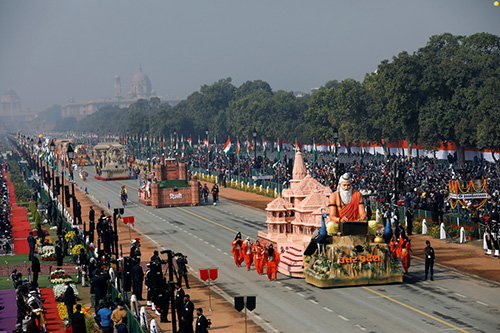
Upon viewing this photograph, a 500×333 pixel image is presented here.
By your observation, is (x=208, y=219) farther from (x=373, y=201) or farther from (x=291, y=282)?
(x=291, y=282)

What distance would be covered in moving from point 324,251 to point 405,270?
499cm

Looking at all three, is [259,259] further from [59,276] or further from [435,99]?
[435,99]

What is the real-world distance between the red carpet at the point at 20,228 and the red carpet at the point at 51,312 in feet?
42.7

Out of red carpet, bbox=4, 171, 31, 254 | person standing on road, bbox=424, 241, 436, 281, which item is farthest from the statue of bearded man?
red carpet, bbox=4, 171, 31, 254

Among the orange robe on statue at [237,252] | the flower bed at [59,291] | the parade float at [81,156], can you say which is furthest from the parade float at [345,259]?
the parade float at [81,156]

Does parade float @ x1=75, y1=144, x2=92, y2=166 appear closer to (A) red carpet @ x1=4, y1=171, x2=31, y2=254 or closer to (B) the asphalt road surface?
(A) red carpet @ x1=4, y1=171, x2=31, y2=254

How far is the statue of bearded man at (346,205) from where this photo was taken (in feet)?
103

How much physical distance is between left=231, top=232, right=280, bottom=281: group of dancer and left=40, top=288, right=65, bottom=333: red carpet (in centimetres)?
919

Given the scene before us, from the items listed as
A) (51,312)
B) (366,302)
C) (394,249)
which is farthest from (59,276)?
(394,249)

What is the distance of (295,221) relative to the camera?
1428 inches

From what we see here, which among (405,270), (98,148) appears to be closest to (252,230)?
(405,270)

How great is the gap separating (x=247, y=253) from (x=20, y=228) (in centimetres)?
2479

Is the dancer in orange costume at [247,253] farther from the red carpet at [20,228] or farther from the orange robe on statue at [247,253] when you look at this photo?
the red carpet at [20,228]

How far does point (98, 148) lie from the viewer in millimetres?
123438
